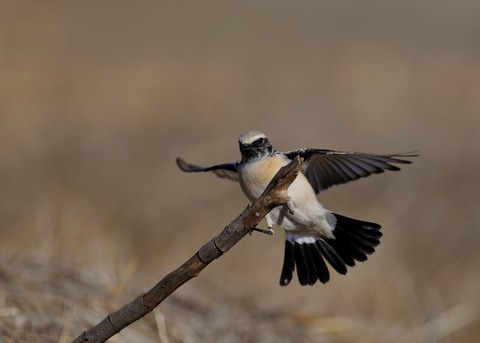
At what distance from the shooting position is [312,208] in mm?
5324

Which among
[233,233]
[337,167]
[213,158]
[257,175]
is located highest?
[213,158]

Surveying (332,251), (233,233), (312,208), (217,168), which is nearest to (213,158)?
(332,251)

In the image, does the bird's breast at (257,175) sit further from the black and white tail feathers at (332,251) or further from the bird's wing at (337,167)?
the black and white tail feathers at (332,251)

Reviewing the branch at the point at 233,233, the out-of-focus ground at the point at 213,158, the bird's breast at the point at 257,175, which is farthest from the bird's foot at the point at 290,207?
the out-of-focus ground at the point at 213,158

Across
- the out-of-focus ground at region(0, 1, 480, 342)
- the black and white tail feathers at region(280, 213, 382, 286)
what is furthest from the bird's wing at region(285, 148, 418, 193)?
the out-of-focus ground at region(0, 1, 480, 342)

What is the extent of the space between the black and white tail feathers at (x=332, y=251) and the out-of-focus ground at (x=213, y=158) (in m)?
0.84

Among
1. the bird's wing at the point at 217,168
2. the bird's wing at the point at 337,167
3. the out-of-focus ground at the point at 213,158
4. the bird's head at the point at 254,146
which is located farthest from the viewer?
the out-of-focus ground at the point at 213,158

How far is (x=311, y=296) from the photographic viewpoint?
8297 millimetres

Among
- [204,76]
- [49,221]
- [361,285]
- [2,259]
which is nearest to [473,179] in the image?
[361,285]

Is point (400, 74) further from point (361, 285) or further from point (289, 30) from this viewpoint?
point (361, 285)

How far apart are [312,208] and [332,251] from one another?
0.40m

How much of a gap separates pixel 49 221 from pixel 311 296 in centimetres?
231

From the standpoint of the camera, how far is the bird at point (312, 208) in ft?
16.6

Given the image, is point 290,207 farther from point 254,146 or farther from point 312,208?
point 254,146
